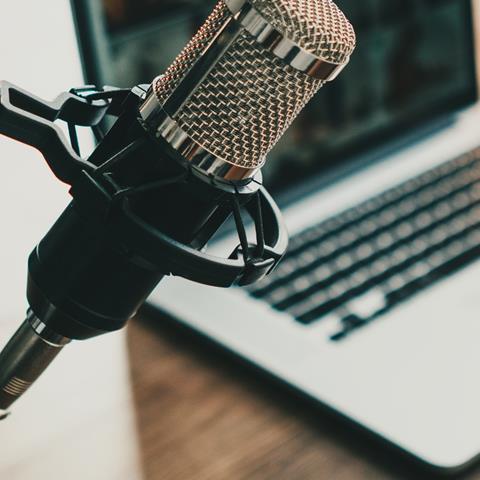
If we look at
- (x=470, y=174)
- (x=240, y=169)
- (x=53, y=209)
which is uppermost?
(x=240, y=169)

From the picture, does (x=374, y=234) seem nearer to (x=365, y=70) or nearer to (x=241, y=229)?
(x=365, y=70)

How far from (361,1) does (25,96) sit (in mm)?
544

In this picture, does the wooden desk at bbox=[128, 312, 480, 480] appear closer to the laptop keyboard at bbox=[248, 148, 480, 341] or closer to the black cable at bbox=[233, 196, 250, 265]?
the laptop keyboard at bbox=[248, 148, 480, 341]

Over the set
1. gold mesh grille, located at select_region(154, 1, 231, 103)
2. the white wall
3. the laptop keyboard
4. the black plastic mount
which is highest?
gold mesh grille, located at select_region(154, 1, 231, 103)

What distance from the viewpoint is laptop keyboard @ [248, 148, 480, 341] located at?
613 millimetres

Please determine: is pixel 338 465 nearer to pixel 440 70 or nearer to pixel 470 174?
pixel 470 174

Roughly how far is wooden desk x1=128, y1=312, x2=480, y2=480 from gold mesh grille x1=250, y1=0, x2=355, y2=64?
27 cm

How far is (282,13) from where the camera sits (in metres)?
0.28

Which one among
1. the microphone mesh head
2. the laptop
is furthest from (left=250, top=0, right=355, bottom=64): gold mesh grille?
the laptop

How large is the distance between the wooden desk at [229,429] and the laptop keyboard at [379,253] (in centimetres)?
7

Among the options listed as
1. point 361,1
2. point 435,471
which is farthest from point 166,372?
point 361,1

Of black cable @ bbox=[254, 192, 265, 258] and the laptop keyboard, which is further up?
black cable @ bbox=[254, 192, 265, 258]

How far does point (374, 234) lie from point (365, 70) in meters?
0.22

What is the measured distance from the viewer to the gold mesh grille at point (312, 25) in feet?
0.92
